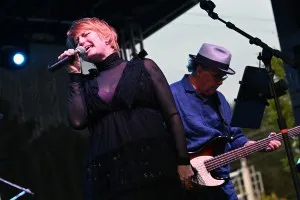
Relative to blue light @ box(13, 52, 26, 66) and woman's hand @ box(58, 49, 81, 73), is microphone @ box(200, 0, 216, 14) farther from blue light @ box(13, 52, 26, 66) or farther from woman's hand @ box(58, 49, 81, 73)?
blue light @ box(13, 52, 26, 66)

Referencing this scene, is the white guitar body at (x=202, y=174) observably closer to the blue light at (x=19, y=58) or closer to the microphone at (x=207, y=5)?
the microphone at (x=207, y=5)

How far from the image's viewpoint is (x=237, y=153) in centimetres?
410

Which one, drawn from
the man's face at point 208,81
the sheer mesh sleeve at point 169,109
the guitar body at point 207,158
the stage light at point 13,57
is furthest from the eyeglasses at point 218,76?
A: the stage light at point 13,57

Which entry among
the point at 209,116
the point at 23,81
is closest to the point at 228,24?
the point at 209,116

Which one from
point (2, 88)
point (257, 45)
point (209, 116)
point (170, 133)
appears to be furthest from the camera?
point (2, 88)

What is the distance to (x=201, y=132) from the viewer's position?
153 inches

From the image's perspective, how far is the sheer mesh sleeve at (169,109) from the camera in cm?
284

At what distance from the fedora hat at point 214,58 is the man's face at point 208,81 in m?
0.04

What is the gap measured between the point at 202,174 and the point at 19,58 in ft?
16.2

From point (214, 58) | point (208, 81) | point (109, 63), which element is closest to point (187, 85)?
point (208, 81)

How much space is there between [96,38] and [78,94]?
0.30m

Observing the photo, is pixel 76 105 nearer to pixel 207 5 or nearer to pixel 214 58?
pixel 207 5

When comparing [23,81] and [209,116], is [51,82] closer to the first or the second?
[23,81]

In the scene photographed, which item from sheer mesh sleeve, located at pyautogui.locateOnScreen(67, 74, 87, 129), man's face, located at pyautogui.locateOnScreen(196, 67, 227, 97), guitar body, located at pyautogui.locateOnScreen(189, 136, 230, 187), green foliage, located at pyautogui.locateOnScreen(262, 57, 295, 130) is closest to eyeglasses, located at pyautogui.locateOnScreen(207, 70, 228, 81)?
man's face, located at pyautogui.locateOnScreen(196, 67, 227, 97)
